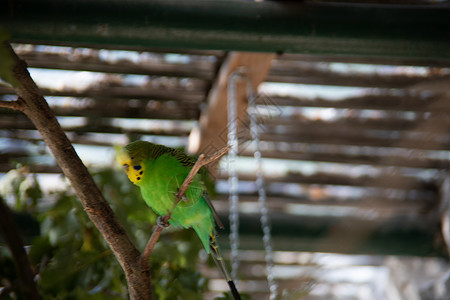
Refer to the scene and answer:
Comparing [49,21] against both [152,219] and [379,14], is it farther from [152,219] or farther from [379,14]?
[379,14]

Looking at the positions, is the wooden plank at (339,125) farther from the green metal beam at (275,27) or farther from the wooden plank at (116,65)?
the green metal beam at (275,27)

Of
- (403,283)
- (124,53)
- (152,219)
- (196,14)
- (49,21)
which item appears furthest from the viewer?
(403,283)

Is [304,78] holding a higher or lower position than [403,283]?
higher

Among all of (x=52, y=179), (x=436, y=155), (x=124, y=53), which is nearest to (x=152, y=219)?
(x=124, y=53)

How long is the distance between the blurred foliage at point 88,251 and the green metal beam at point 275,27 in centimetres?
55

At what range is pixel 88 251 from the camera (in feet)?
4.74

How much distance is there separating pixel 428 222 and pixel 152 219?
6.78 ft

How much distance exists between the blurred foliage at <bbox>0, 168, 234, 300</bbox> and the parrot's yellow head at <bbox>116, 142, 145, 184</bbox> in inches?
12.5

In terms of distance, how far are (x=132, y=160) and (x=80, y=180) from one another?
327mm

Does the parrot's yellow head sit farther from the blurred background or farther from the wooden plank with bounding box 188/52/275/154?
the wooden plank with bounding box 188/52/275/154

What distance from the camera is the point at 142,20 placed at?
1595mm

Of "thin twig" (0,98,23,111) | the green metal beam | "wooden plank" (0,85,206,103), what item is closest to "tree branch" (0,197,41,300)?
"thin twig" (0,98,23,111)

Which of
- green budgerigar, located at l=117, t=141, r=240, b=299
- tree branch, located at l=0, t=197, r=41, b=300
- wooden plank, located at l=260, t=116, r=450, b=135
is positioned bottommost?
wooden plank, located at l=260, t=116, r=450, b=135

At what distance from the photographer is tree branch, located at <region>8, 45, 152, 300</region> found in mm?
895
